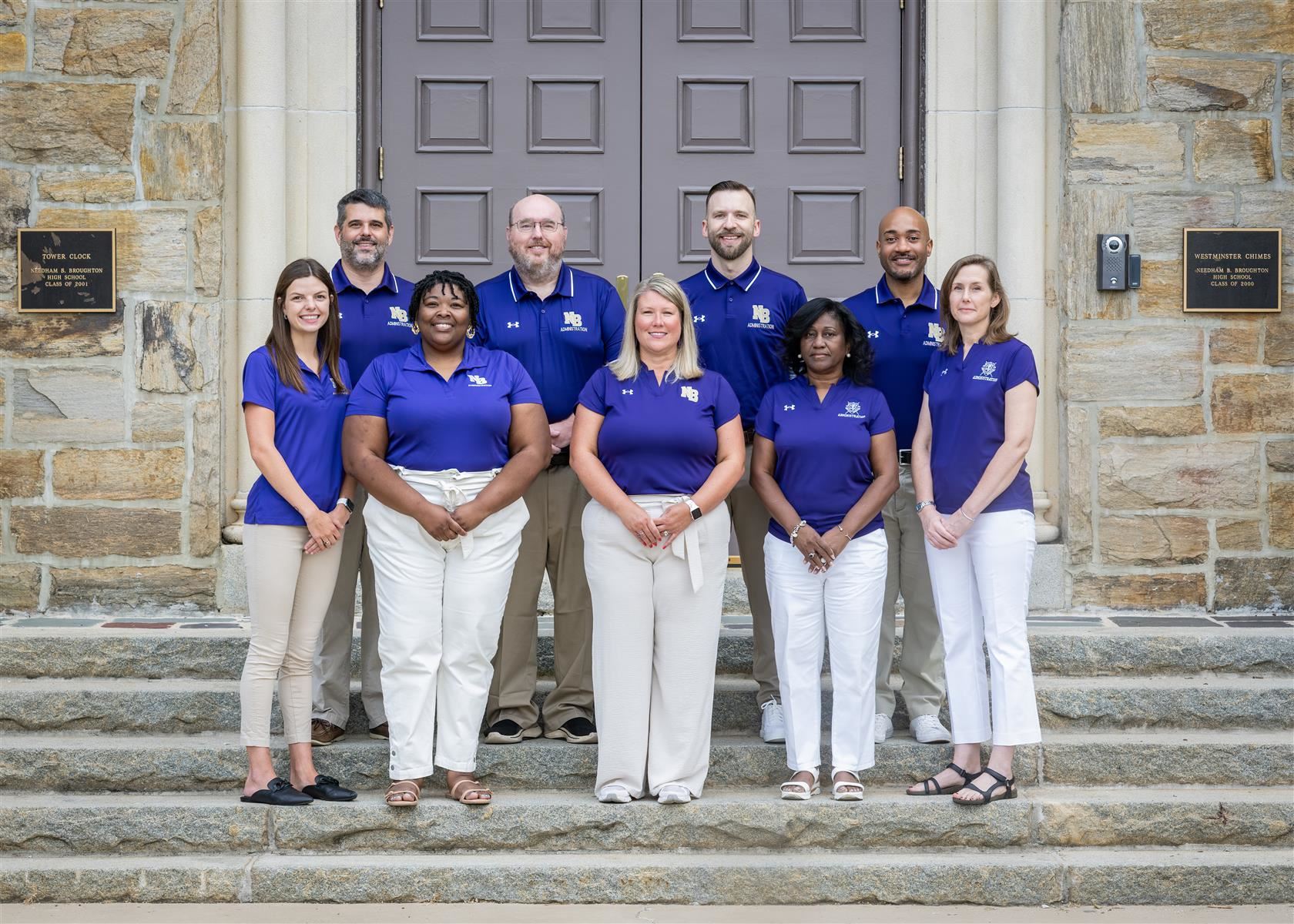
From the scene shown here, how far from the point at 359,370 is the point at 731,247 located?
1429 millimetres

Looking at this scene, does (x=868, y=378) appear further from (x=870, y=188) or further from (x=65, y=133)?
(x=65, y=133)

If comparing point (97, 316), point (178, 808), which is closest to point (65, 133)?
point (97, 316)

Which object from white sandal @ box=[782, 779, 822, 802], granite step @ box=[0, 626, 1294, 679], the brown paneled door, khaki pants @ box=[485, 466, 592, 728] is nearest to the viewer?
white sandal @ box=[782, 779, 822, 802]

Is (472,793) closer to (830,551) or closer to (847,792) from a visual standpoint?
(847,792)

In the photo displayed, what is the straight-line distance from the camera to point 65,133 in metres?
5.89

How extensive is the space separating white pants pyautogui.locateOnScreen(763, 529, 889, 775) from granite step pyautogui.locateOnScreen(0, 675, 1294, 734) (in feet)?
1.63

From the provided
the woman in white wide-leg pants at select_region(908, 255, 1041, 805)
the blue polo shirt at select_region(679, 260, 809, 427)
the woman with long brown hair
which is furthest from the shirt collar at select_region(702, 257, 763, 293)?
the woman with long brown hair

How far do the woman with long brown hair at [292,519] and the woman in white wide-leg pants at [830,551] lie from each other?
1486 millimetres

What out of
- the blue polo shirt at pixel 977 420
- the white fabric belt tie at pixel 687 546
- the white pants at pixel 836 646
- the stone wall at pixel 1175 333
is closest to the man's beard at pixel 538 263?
the white fabric belt tie at pixel 687 546

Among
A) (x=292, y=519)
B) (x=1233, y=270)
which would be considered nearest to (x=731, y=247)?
(x=292, y=519)

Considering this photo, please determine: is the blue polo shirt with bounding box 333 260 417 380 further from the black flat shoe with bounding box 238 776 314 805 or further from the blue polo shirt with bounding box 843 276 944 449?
the blue polo shirt with bounding box 843 276 944 449

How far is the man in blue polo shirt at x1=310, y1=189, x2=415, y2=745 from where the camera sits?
4.66m

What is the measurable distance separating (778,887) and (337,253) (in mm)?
3624

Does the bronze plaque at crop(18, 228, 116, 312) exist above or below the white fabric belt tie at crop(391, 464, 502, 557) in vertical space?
above
